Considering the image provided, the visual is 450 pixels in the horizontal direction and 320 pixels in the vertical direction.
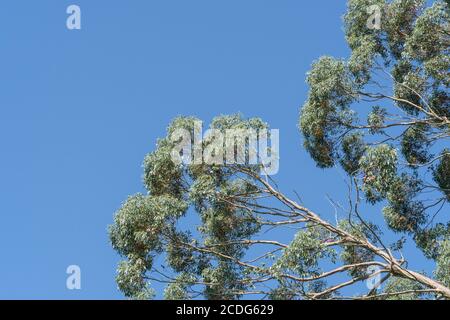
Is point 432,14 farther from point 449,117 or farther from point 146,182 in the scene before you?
point 146,182

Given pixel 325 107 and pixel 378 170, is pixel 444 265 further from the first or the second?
pixel 325 107

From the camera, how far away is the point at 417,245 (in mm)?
18859

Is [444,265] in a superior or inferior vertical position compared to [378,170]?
inferior

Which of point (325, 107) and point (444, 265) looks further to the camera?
point (325, 107)

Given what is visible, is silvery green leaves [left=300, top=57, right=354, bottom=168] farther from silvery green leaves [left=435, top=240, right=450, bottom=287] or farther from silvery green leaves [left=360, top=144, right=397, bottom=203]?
silvery green leaves [left=435, top=240, right=450, bottom=287]

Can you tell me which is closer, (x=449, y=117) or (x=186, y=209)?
(x=186, y=209)

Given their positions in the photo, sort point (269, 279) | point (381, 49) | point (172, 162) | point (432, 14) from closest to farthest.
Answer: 1. point (269, 279)
2. point (172, 162)
3. point (432, 14)
4. point (381, 49)

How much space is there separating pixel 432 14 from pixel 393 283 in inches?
219

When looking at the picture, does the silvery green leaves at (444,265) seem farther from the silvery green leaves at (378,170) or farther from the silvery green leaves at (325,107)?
the silvery green leaves at (325,107)

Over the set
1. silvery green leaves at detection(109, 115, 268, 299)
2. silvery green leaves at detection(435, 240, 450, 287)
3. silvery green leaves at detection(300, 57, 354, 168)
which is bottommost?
silvery green leaves at detection(435, 240, 450, 287)

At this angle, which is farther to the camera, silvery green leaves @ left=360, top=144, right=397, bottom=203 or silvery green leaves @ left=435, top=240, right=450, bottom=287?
silvery green leaves @ left=360, top=144, right=397, bottom=203
